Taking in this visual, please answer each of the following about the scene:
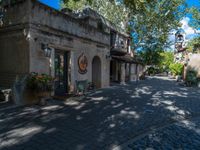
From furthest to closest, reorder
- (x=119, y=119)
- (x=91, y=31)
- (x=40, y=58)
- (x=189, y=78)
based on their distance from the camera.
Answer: (x=189, y=78), (x=91, y=31), (x=40, y=58), (x=119, y=119)

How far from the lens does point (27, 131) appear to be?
4.54 m

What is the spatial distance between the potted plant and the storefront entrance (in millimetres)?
1958

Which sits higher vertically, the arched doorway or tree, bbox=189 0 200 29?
tree, bbox=189 0 200 29

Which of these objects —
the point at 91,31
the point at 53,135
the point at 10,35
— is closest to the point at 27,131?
the point at 53,135

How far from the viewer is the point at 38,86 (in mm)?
7188

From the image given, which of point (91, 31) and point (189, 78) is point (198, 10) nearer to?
point (189, 78)

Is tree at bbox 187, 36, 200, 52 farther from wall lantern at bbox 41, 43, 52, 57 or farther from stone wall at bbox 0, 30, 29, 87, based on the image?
stone wall at bbox 0, 30, 29, 87

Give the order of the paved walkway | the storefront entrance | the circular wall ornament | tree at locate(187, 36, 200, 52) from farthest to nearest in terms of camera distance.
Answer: tree at locate(187, 36, 200, 52), the circular wall ornament, the storefront entrance, the paved walkway

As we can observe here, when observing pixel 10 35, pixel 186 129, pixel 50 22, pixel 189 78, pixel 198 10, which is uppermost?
pixel 198 10

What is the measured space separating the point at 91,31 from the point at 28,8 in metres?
5.02

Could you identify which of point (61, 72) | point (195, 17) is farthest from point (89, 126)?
point (195, 17)

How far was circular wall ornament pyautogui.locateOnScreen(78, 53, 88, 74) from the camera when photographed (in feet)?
34.9

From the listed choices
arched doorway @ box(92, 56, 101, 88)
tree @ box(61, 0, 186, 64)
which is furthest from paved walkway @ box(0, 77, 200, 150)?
tree @ box(61, 0, 186, 64)

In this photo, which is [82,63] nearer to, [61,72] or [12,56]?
[61,72]
